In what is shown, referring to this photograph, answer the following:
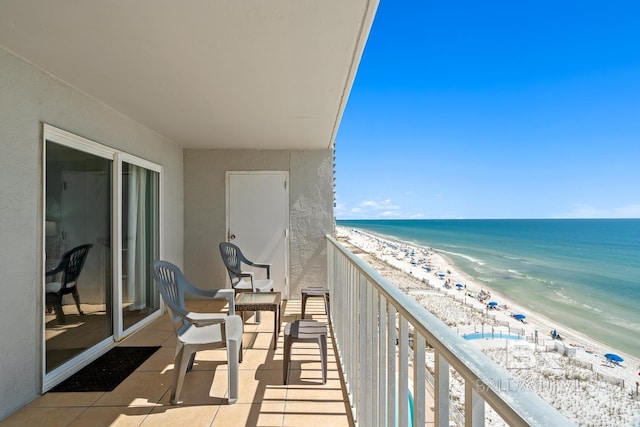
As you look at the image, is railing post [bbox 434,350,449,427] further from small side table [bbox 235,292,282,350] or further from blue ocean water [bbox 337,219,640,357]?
blue ocean water [bbox 337,219,640,357]

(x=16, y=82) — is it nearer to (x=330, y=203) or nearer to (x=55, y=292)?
(x=55, y=292)

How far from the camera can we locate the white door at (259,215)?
17.4 feet

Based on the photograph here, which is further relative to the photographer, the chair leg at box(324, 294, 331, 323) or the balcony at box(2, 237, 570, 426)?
the chair leg at box(324, 294, 331, 323)

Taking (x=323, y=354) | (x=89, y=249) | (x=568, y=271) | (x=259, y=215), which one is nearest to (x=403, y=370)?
(x=323, y=354)

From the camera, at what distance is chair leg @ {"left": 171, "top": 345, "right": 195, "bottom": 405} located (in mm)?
2320

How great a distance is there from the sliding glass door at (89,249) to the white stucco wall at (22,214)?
9 centimetres

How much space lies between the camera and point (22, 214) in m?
2.32

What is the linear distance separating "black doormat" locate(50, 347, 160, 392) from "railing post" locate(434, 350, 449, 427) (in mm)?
2695

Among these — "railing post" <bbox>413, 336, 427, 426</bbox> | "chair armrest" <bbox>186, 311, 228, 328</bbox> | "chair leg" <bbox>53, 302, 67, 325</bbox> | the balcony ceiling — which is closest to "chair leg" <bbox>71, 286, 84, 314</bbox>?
"chair leg" <bbox>53, 302, 67, 325</bbox>

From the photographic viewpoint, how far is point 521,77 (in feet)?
110

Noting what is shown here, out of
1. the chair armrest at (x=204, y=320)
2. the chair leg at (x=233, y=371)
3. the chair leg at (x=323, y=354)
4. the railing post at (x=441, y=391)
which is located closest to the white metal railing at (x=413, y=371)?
the railing post at (x=441, y=391)

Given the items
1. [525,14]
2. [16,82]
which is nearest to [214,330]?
[16,82]

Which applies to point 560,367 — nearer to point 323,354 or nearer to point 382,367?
point 323,354

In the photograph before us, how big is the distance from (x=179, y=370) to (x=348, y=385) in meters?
1.14
